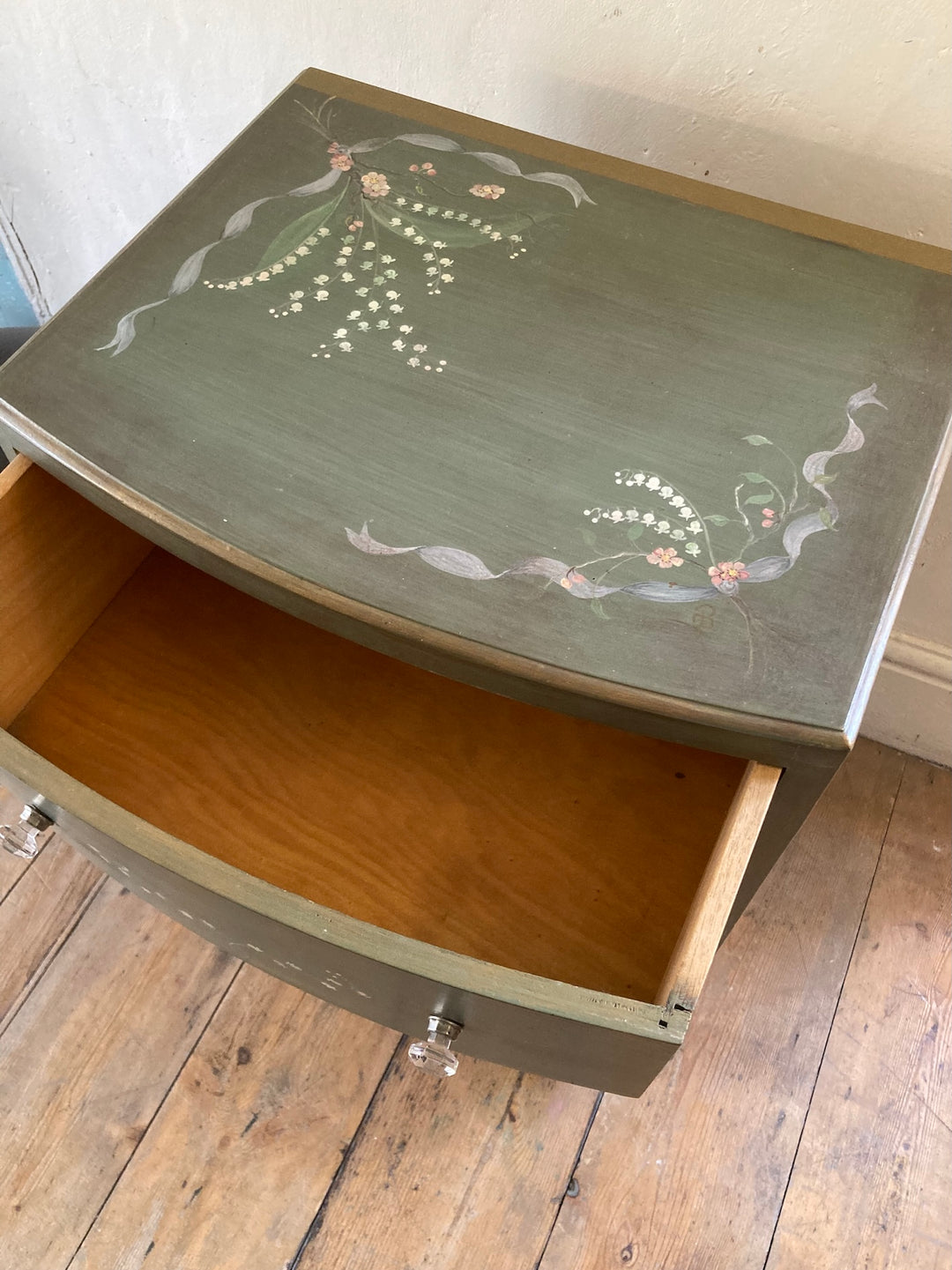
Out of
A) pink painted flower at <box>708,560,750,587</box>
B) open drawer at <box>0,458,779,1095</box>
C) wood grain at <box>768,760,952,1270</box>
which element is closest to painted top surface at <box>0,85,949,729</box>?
pink painted flower at <box>708,560,750,587</box>

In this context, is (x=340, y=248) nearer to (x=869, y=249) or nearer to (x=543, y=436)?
(x=543, y=436)

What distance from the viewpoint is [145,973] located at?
884mm

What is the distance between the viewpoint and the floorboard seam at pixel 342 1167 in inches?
30.5

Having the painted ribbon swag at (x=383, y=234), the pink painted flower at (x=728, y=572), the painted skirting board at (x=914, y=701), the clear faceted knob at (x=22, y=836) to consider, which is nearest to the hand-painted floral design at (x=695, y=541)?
the pink painted flower at (x=728, y=572)

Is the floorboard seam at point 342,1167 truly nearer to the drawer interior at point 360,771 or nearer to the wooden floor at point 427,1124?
the wooden floor at point 427,1124

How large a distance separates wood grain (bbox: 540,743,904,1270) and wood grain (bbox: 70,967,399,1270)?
19 centimetres

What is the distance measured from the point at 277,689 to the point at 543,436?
297mm

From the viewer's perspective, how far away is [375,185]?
26.9 inches

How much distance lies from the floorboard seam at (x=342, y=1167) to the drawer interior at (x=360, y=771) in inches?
10.2

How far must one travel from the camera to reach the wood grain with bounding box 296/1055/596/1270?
2.55 ft

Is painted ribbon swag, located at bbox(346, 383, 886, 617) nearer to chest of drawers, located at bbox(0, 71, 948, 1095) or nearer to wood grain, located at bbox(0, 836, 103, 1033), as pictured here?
chest of drawers, located at bbox(0, 71, 948, 1095)

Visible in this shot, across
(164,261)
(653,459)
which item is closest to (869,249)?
(653,459)

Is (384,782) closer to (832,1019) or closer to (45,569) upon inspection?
(45,569)

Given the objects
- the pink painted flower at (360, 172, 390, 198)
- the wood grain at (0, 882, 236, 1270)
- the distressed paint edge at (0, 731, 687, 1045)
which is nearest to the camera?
the distressed paint edge at (0, 731, 687, 1045)
